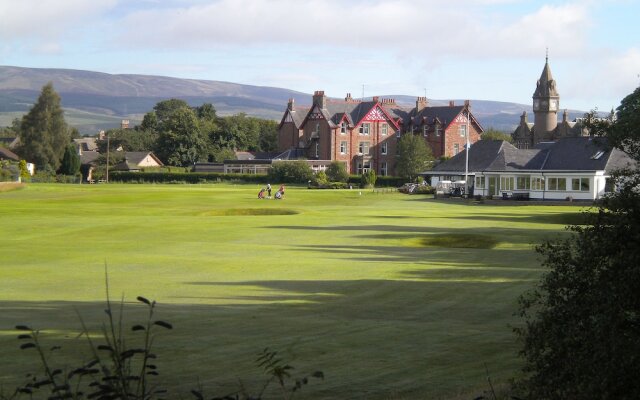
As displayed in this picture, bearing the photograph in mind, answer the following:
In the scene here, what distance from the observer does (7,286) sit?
88.1 ft

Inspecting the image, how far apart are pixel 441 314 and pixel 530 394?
39.6ft

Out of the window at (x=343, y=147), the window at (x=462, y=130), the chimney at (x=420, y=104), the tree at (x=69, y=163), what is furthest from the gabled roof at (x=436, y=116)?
the tree at (x=69, y=163)

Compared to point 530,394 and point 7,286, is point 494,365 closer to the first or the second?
point 530,394

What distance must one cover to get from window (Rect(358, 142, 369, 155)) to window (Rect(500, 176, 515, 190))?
47804 millimetres

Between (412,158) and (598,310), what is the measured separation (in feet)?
375

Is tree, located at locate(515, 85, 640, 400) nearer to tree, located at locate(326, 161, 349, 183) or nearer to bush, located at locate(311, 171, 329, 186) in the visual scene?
bush, located at locate(311, 171, 329, 186)

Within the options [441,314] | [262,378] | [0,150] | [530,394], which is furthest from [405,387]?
[0,150]

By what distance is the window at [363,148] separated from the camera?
141m

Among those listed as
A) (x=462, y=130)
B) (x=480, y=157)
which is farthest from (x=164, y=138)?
(x=480, y=157)

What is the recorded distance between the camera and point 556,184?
293 feet

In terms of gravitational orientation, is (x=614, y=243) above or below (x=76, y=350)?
above

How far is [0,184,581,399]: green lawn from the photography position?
16.2 metres

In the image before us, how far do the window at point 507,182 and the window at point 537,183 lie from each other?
110 inches

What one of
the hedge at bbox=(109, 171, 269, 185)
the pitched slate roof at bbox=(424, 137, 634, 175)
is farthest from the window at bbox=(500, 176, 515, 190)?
the hedge at bbox=(109, 171, 269, 185)
